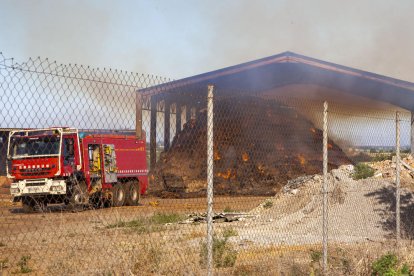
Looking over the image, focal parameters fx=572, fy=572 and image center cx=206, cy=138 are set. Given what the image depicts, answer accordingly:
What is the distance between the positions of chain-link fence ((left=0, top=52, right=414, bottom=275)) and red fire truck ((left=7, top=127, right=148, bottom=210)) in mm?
49

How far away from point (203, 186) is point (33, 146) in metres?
10.6

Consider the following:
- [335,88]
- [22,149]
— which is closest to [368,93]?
[335,88]

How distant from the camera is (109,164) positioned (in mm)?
22281

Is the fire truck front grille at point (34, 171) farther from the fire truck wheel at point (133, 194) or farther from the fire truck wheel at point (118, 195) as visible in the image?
the fire truck wheel at point (133, 194)

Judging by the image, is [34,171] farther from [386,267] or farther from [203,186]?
[386,267]

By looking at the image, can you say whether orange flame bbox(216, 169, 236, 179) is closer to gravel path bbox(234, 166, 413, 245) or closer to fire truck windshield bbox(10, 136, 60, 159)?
gravel path bbox(234, 166, 413, 245)

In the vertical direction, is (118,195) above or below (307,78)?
below

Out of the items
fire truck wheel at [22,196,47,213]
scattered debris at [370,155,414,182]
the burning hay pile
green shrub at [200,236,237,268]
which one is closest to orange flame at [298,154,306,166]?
the burning hay pile

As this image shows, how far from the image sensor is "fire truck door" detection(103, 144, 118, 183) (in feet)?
72.0

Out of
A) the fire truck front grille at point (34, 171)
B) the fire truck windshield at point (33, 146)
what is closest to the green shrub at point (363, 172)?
the fire truck windshield at point (33, 146)

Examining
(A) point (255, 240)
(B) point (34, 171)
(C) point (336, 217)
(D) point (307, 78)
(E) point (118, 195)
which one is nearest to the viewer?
(A) point (255, 240)

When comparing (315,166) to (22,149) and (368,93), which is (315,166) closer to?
(368,93)

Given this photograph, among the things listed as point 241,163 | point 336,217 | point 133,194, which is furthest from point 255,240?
point 241,163

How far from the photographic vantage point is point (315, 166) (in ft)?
88.0
